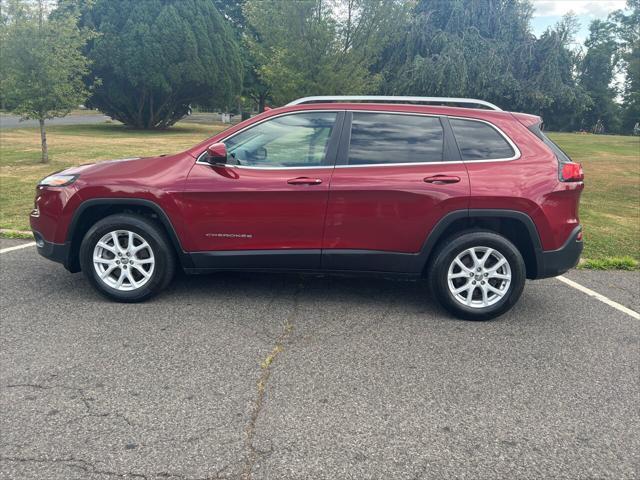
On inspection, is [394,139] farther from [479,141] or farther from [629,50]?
[629,50]

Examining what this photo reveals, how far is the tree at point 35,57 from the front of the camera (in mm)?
12969

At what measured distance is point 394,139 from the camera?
4.50 m

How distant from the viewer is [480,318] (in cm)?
447

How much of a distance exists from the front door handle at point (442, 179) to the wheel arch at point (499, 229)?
25 cm

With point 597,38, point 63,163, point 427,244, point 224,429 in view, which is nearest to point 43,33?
point 63,163

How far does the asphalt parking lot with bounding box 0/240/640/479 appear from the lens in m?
2.62

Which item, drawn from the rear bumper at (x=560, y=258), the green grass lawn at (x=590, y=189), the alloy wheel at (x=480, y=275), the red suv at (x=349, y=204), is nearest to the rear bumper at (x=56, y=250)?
the red suv at (x=349, y=204)

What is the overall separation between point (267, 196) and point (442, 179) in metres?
1.38

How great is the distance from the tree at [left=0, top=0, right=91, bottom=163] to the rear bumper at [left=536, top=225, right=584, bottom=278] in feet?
41.7

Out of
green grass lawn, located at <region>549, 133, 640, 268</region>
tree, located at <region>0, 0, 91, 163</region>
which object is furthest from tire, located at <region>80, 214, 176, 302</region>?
tree, located at <region>0, 0, 91, 163</region>

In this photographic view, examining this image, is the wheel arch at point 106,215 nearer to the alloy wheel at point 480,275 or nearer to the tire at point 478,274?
the tire at point 478,274

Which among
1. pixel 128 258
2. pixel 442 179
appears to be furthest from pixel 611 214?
pixel 128 258

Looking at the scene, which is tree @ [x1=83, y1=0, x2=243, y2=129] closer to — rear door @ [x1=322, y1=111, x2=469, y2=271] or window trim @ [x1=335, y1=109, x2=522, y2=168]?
window trim @ [x1=335, y1=109, x2=522, y2=168]

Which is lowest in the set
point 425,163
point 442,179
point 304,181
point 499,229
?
point 499,229
